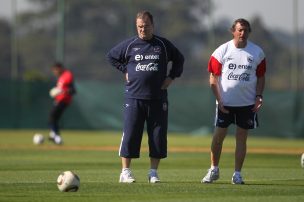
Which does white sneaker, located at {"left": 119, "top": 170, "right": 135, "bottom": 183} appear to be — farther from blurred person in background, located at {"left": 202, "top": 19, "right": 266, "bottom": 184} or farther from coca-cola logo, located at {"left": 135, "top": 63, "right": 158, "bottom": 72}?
coca-cola logo, located at {"left": 135, "top": 63, "right": 158, "bottom": 72}

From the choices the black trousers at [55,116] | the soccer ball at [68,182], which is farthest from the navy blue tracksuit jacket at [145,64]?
the black trousers at [55,116]

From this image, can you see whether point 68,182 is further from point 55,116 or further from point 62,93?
point 62,93

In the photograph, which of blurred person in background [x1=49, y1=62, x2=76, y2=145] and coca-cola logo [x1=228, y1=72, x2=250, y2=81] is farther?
blurred person in background [x1=49, y1=62, x2=76, y2=145]

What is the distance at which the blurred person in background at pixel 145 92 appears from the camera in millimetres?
12281

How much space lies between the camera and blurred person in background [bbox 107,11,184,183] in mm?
12281

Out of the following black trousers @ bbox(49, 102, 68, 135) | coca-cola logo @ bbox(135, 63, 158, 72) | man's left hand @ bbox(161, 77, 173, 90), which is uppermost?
coca-cola logo @ bbox(135, 63, 158, 72)

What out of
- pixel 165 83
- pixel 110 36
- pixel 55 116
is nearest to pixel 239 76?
pixel 165 83

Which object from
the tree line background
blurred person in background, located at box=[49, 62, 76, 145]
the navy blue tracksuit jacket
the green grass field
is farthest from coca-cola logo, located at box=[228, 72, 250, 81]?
the tree line background

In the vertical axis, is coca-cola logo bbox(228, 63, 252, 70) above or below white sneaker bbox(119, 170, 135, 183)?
above

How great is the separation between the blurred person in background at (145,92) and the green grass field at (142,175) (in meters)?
0.41

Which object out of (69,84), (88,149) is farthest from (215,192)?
(69,84)

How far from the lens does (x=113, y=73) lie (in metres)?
41.1

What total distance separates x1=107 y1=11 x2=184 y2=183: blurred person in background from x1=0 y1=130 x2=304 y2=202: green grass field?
0.41m

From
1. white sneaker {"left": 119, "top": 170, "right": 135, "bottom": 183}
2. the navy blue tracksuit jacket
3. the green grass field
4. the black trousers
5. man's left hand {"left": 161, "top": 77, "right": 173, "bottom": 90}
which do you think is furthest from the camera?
the black trousers
